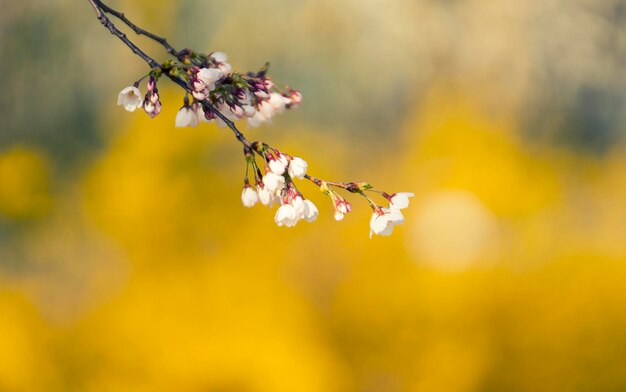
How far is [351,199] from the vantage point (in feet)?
4.83

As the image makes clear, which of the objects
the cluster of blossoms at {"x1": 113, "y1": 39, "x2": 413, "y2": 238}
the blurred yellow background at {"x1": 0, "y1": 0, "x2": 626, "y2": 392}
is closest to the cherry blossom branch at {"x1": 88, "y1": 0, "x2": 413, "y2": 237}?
the cluster of blossoms at {"x1": 113, "y1": 39, "x2": 413, "y2": 238}

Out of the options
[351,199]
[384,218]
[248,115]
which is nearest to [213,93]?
[248,115]

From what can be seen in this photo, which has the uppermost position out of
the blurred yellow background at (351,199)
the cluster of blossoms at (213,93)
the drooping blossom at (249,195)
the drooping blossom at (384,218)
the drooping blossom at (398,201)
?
the blurred yellow background at (351,199)

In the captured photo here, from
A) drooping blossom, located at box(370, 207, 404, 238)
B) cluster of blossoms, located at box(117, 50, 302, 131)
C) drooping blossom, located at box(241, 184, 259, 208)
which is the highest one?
cluster of blossoms, located at box(117, 50, 302, 131)

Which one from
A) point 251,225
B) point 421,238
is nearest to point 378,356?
point 421,238

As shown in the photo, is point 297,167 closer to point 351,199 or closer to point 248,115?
point 248,115

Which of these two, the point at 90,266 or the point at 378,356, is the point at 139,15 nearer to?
the point at 90,266

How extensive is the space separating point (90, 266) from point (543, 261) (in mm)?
935

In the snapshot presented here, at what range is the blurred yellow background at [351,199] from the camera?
1479mm

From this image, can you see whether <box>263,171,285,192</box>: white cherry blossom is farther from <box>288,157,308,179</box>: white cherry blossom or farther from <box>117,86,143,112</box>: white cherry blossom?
<box>117,86,143,112</box>: white cherry blossom

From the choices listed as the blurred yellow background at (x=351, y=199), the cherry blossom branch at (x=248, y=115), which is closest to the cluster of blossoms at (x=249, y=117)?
the cherry blossom branch at (x=248, y=115)

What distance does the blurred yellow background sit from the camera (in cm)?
148

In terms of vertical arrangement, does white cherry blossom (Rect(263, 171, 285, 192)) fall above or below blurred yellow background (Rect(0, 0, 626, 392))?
below

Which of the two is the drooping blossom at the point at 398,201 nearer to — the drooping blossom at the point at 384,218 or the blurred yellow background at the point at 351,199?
the drooping blossom at the point at 384,218
